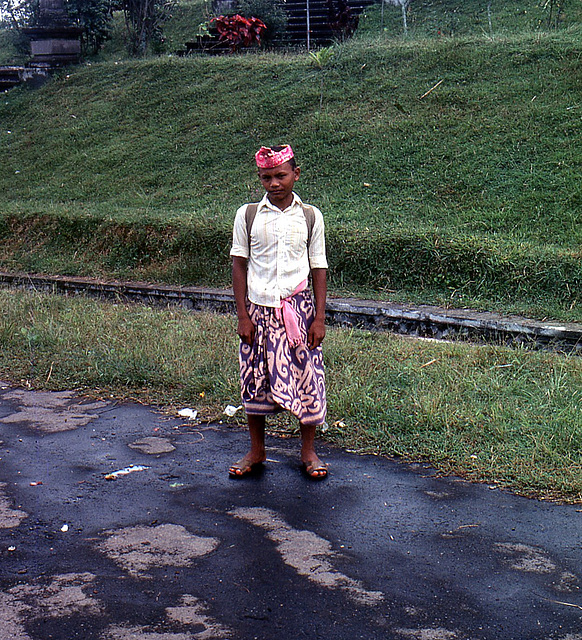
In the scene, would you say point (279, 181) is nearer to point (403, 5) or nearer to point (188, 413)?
point (188, 413)

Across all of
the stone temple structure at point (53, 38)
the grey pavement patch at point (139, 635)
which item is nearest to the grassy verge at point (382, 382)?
the grey pavement patch at point (139, 635)

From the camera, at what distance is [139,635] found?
7.73 ft

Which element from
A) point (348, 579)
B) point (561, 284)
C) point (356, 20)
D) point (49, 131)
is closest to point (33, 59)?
point (49, 131)

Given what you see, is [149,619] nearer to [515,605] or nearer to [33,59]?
[515,605]

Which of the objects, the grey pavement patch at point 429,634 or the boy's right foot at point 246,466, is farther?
the boy's right foot at point 246,466

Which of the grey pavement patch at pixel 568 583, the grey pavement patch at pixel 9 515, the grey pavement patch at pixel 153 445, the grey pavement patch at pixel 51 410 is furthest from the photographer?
the grey pavement patch at pixel 51 410

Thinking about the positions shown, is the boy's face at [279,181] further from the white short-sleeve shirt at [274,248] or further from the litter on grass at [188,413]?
the litter on grass at [188,413]

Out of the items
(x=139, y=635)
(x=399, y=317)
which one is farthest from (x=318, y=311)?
(x=399, y=317)

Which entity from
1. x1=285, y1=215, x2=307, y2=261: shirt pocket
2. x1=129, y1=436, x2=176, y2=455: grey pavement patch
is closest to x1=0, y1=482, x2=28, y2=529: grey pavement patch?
x1=129, y1=436, x2=176, y2=455: grey pavement patch

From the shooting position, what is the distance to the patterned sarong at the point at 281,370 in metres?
3.55

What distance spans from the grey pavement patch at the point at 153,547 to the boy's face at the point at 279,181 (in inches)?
58.7

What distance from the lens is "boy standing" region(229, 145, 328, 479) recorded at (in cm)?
350

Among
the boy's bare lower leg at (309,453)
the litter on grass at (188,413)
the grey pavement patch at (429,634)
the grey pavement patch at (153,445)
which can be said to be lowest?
the grey pavement patch at (153,445)

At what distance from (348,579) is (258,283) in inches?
56.5
